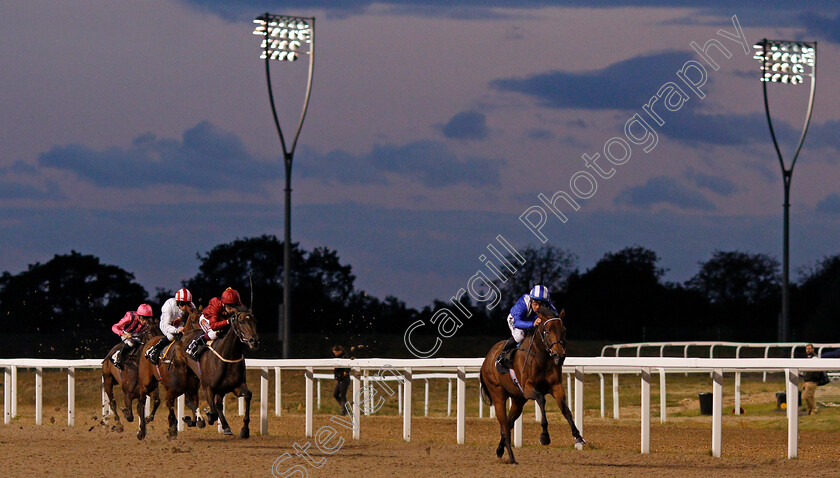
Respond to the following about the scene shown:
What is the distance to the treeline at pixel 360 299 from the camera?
152ft

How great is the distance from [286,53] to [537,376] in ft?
52.4

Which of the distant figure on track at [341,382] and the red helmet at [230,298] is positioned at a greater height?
the red helmet at [230,298]

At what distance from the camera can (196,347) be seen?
1312cm

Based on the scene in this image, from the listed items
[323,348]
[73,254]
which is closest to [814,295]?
[323,348]

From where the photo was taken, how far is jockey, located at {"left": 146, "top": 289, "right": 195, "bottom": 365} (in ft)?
46.8

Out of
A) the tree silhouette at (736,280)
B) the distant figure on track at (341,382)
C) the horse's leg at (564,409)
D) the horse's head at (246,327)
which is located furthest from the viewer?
the tree silhouette at (736,280)

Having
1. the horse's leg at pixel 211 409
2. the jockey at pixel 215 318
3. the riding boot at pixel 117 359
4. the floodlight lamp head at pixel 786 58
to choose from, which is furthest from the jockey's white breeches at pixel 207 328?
the floodlight lamp head at pixel 786 58

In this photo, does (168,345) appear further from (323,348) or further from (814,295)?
(814,295)

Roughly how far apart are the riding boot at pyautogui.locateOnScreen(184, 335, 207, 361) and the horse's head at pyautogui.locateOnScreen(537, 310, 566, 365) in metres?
4.50

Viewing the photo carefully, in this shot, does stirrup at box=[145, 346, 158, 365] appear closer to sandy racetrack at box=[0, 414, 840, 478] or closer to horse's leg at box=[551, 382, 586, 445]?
sandy racetrack at box=[0, 414, 840, 478]

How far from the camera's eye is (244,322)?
1234 cm

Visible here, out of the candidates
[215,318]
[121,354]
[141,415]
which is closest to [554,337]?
[215,318]

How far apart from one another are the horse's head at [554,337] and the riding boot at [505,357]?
59 cm

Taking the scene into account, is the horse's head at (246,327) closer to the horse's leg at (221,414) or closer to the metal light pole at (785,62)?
the horse's leg at (221,414)
